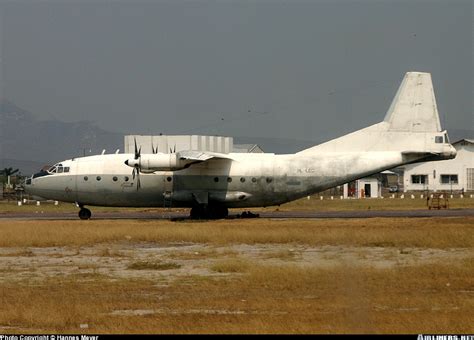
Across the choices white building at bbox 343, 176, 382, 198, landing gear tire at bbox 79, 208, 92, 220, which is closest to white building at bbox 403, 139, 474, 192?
white building at bbox 343, 176, 382, 198

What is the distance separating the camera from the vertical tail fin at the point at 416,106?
48.4m

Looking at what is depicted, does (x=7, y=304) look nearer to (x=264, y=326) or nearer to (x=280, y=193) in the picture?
(x=264, y=326)

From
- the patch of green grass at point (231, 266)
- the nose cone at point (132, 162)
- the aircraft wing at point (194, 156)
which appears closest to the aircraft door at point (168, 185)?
the aircraft wing at point (194, 156)

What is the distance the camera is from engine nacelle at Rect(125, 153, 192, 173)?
48062 mm

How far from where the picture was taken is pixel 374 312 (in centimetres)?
1712

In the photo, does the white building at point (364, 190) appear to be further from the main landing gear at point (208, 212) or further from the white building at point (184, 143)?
the main landing gear at point (208, 212)

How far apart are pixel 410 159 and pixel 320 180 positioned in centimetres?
578

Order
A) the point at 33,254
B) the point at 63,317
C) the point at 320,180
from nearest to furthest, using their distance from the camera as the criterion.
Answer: the point at 63,317 < the point at 33,254 < the point at 320,180

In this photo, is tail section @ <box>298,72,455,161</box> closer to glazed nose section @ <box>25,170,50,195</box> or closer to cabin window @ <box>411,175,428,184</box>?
glazed nose section @ <box>25,170,50,195</box>

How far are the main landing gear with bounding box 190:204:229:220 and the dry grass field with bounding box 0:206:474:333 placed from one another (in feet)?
35.8

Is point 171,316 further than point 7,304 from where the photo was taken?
No

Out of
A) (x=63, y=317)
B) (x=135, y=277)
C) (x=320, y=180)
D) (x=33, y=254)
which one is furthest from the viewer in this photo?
(x=320, y=180)

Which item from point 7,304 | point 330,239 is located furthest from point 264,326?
point 330,239

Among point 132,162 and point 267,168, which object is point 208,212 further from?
point 132,162
